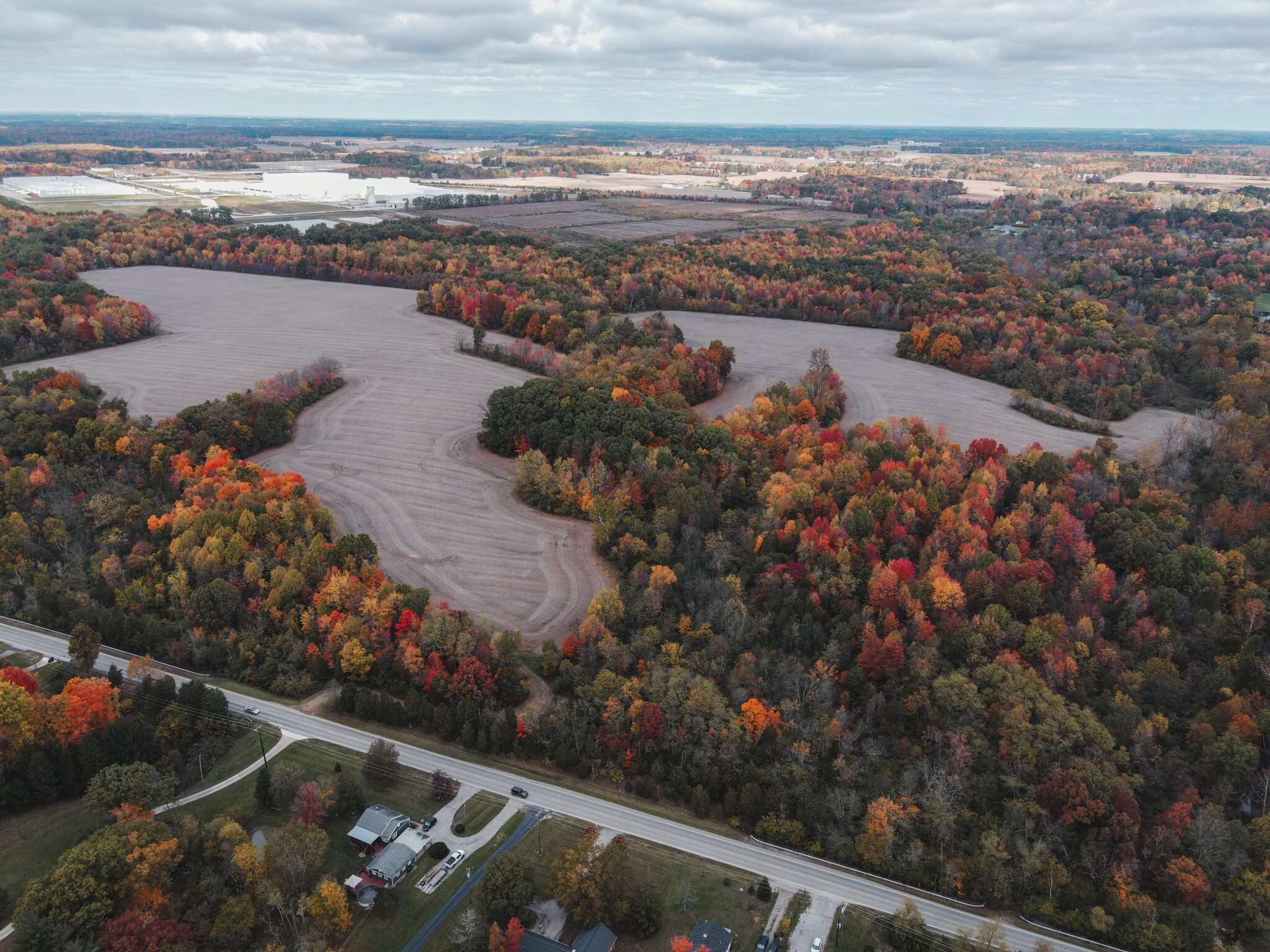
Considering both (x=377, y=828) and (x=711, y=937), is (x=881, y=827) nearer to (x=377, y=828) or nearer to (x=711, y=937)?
(x=711, y=937)

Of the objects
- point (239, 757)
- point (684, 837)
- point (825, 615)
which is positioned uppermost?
point (825, 615)

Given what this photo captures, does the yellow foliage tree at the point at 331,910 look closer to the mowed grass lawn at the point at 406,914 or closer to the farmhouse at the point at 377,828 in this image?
the mowed grass lawn at the point at 406,914

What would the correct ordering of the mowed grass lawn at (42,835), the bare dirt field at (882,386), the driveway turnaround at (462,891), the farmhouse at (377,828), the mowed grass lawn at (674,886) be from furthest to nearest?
1. the bare dirt field at (882,386)
2. the farmhouse at (377,828)
3. the mowed grass lawn at (42,835)
4. the mowed grass lawn at (674,886)
5. the driveway turnaround at (462,891)

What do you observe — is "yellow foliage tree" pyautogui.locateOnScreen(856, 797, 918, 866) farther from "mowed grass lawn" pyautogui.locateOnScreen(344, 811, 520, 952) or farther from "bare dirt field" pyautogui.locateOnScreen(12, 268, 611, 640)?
"bare dirt field" pyautogui.locateOnScreen(12, 268, 611, 640)

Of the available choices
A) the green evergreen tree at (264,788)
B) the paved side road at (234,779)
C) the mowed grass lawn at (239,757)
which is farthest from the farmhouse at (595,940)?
the mowed grass lawn at (239,757)

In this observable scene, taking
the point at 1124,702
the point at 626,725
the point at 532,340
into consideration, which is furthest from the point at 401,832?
the point at 532,340

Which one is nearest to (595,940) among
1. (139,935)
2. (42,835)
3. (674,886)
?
(674,886)
